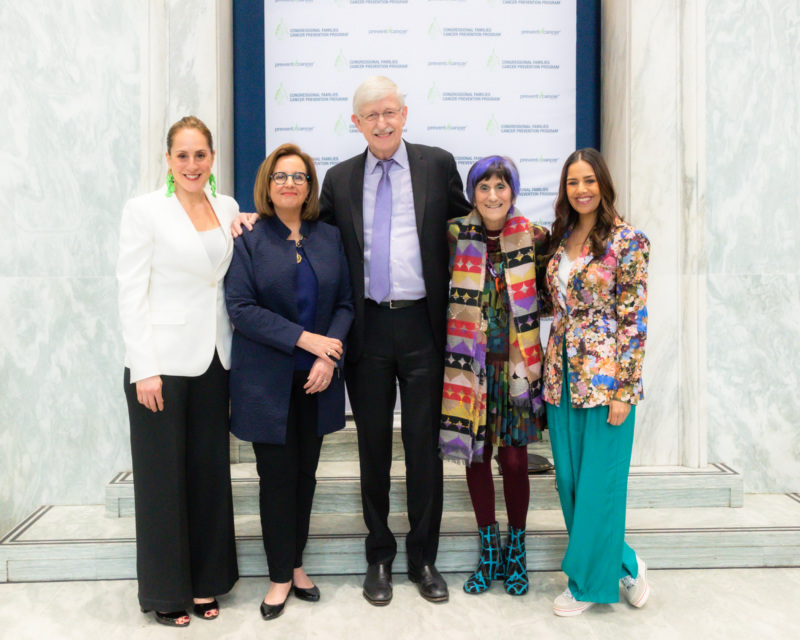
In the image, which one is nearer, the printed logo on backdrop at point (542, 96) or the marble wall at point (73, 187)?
the marble wall at point (73, 187)

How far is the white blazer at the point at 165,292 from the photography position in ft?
6.84

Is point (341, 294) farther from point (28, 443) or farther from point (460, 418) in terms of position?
point (28, 443)

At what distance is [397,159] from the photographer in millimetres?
2342

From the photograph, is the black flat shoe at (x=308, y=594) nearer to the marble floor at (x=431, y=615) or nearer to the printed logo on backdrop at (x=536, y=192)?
the marble floor at (x=431, y=615)

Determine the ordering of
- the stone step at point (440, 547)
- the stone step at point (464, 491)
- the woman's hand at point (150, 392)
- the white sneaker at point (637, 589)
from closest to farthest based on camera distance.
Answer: the woman's hand at point (150, 392), the white sneaker at point (637, 589), the stone step at point (440, 547), the stone step at point (464, 491)

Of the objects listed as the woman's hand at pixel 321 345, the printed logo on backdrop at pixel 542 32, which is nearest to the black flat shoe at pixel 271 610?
the woman's hand at pixel 321 345

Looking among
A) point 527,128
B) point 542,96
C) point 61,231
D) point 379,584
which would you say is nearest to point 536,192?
point 527,128

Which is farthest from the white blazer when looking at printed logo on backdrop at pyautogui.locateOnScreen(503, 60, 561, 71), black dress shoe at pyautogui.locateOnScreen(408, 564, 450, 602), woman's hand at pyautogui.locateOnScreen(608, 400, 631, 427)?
printed logo on backdrop at pyautogui.locateOnScreen(503, 60, 561, 71)

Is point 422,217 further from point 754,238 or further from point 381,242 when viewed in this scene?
point 754,238

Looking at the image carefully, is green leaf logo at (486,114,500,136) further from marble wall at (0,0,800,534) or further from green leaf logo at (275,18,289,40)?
green leaf logo at (275,18,289,40)

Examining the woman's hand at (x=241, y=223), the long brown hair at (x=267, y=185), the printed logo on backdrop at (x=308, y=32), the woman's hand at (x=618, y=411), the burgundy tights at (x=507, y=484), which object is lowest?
the burgundy tights at (x=507, y=484)

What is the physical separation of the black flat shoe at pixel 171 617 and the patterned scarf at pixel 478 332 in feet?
3.64

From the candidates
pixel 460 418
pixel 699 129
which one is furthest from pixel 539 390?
pixel 699 129

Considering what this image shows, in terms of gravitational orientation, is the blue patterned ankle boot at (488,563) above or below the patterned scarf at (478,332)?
below
